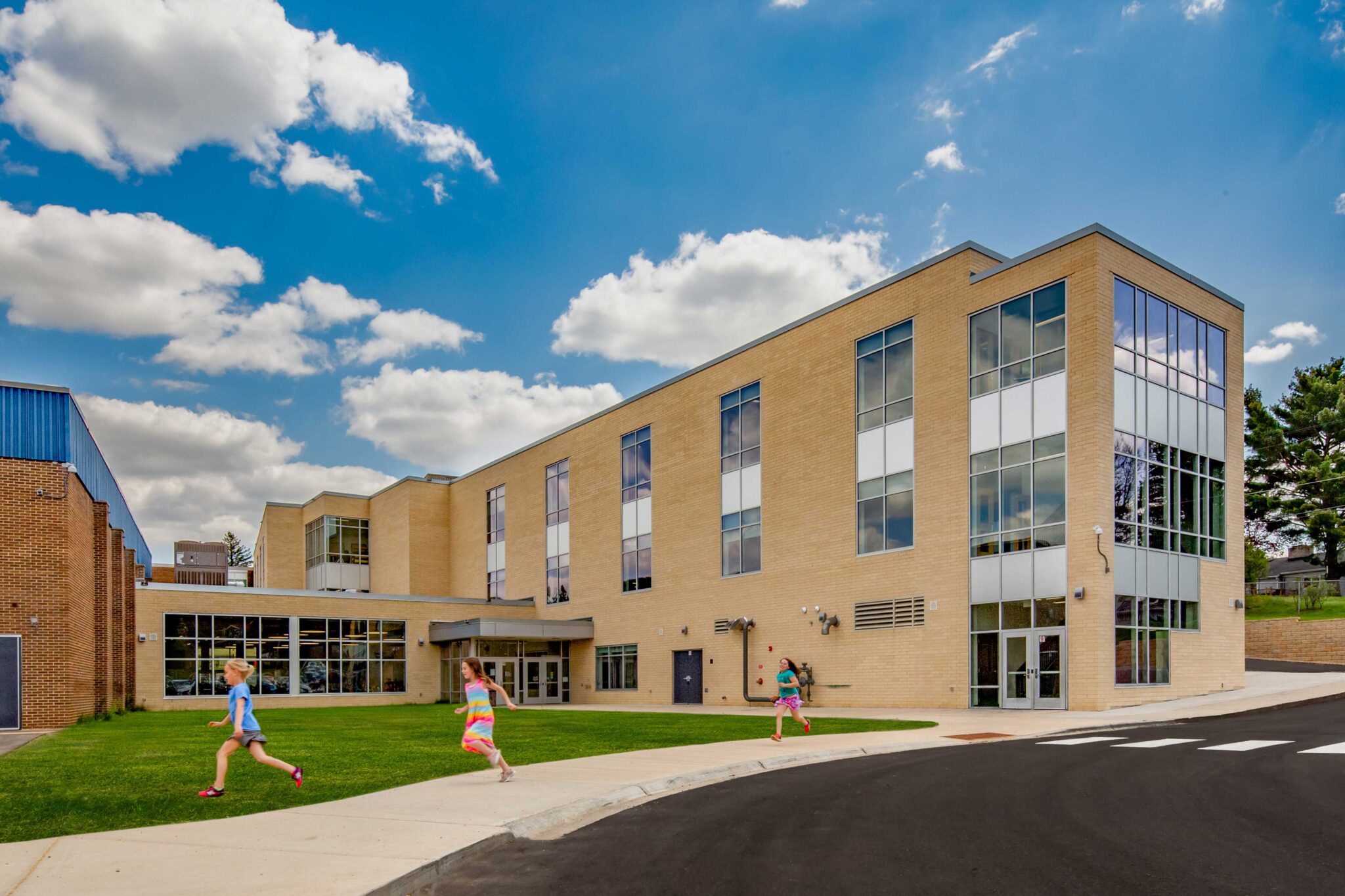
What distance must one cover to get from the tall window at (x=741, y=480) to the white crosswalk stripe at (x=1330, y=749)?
23632 mm

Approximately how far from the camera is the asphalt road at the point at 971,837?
721 centimetres

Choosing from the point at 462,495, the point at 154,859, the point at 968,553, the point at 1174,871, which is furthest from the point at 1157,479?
the point at 462,495

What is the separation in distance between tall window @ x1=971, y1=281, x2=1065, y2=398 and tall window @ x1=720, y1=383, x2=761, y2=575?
10168 mm

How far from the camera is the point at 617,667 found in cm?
4619

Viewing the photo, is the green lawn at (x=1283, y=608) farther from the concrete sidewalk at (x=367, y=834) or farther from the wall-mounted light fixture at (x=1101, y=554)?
the concrete sidewalk at (x=367, y=834)

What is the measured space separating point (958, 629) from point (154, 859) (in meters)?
25.1

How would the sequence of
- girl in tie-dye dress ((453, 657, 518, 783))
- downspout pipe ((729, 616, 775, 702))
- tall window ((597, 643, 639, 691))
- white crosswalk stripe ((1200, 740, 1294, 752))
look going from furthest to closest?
tall window ((597, 643, 639, 691)) < downspout pipe ((729, 616, 775, 702)) < white crosswalk stripe ((1200, 740, 1294, 752)) < girl in tie-dye dress ((453, 657, 518, 783))

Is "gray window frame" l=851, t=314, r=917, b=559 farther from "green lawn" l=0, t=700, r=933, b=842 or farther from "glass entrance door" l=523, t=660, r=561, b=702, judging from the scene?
"glass entrance door" l=523, t=660, r=561, b=702

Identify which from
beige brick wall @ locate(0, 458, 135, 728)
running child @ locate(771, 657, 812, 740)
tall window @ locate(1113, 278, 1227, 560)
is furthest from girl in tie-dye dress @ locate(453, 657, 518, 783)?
tall window @ locate(1113, 278, 1227, 560)

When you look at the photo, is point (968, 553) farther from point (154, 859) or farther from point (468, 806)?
point (154, 859)

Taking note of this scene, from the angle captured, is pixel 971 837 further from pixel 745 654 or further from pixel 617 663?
pixel 617 663

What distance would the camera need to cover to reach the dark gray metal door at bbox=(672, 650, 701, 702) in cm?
4097

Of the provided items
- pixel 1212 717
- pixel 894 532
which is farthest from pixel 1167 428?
pixel 1212 717

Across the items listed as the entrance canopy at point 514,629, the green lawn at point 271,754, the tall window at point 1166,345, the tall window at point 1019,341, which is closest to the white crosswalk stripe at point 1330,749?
the green lawn at point 271,754
